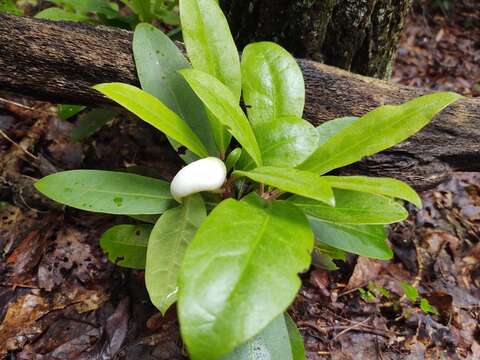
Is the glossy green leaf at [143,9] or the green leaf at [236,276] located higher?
the glossy green leaf at [143,9]

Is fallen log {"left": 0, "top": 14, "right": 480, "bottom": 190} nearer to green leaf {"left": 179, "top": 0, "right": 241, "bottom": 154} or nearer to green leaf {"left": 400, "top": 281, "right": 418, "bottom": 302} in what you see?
green leaf {"left": 179, "top": 0, "right": 241, "bottom": 154}

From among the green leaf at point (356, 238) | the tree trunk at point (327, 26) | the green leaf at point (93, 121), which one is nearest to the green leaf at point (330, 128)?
the green leaf at point (356, 238)

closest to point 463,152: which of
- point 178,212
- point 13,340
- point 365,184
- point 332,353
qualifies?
point 365,184

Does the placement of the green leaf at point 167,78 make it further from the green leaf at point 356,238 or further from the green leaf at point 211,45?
the green leaf at point 356,238

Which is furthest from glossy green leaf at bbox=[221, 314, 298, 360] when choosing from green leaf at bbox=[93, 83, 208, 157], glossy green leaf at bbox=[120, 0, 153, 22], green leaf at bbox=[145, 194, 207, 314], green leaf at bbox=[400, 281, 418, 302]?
glossy green leaf at bbox=[120, 0, 153, 22]

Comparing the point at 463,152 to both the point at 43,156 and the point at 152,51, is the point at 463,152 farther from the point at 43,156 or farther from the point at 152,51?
the point at 43,156

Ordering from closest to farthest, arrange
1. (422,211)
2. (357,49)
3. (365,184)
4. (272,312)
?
(272,312), (365,184), (357,49), (422,211)
